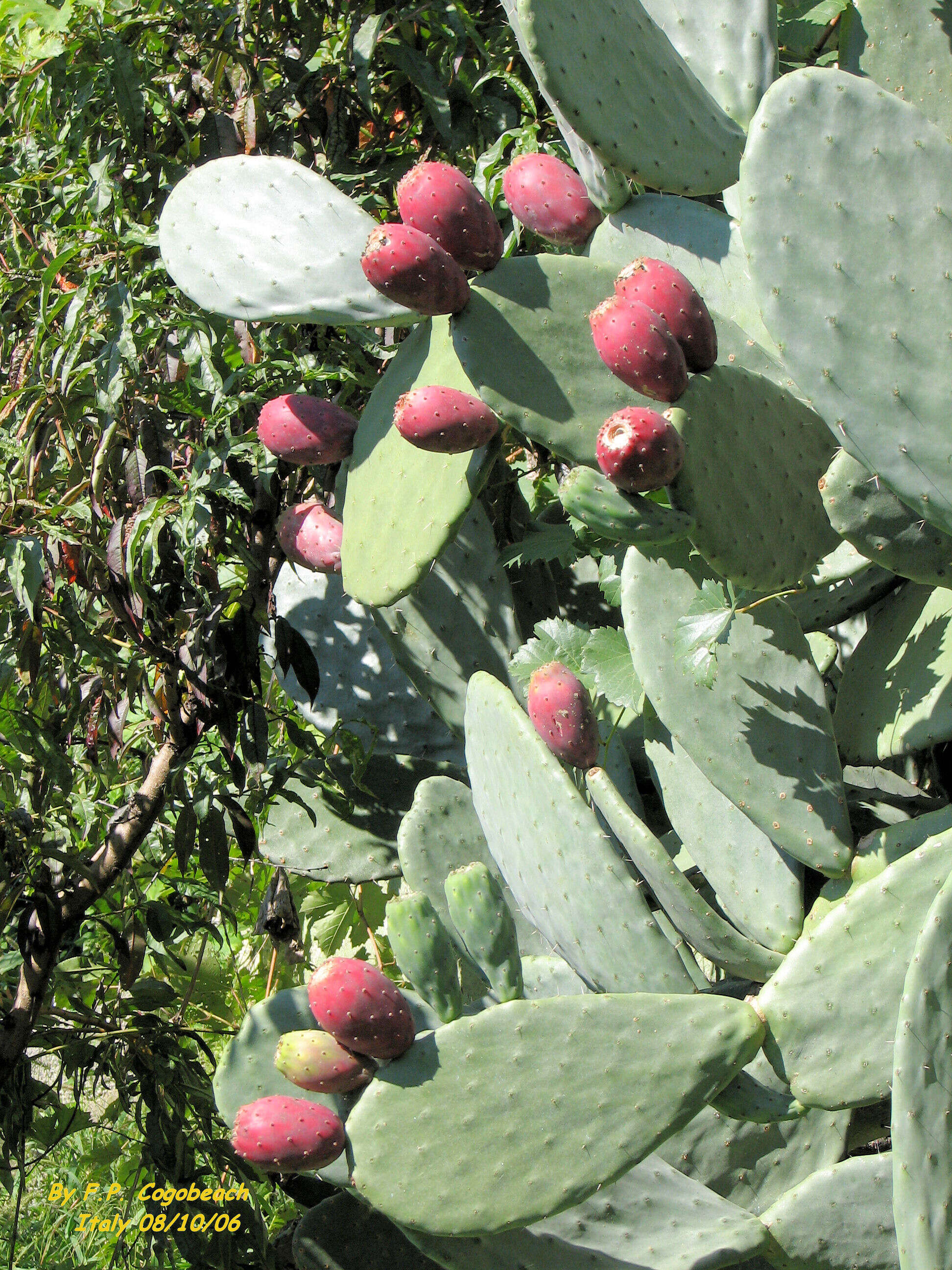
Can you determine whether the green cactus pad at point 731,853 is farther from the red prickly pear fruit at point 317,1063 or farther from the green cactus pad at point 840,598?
the red prickly pear fruit at point 317,1063

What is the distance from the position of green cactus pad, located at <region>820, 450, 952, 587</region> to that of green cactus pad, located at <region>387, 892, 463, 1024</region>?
562 mm

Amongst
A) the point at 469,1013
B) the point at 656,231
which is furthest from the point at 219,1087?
the point at 656,231

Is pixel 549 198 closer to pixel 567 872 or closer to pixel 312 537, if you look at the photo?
pixel 312 537

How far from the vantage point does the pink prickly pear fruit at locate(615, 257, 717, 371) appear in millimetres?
1025

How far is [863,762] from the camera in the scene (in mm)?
1352

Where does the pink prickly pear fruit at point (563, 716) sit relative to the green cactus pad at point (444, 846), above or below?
above

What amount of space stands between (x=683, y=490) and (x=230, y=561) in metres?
0.86

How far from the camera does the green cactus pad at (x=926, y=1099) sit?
956mm

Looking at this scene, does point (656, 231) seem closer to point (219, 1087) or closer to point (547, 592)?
point (547, 592)

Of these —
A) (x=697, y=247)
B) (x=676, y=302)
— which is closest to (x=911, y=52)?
(x=697, y=247)

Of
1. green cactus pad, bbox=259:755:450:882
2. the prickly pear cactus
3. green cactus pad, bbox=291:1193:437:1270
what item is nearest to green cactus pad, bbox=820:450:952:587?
the prickly pear cactus

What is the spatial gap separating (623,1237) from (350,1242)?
0.39m

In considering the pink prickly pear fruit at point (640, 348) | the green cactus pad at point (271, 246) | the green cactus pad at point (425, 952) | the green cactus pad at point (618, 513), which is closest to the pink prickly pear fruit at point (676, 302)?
the pink prickly pear fruit at point (640, 348)

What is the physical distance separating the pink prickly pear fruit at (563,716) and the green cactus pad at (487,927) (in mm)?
183
